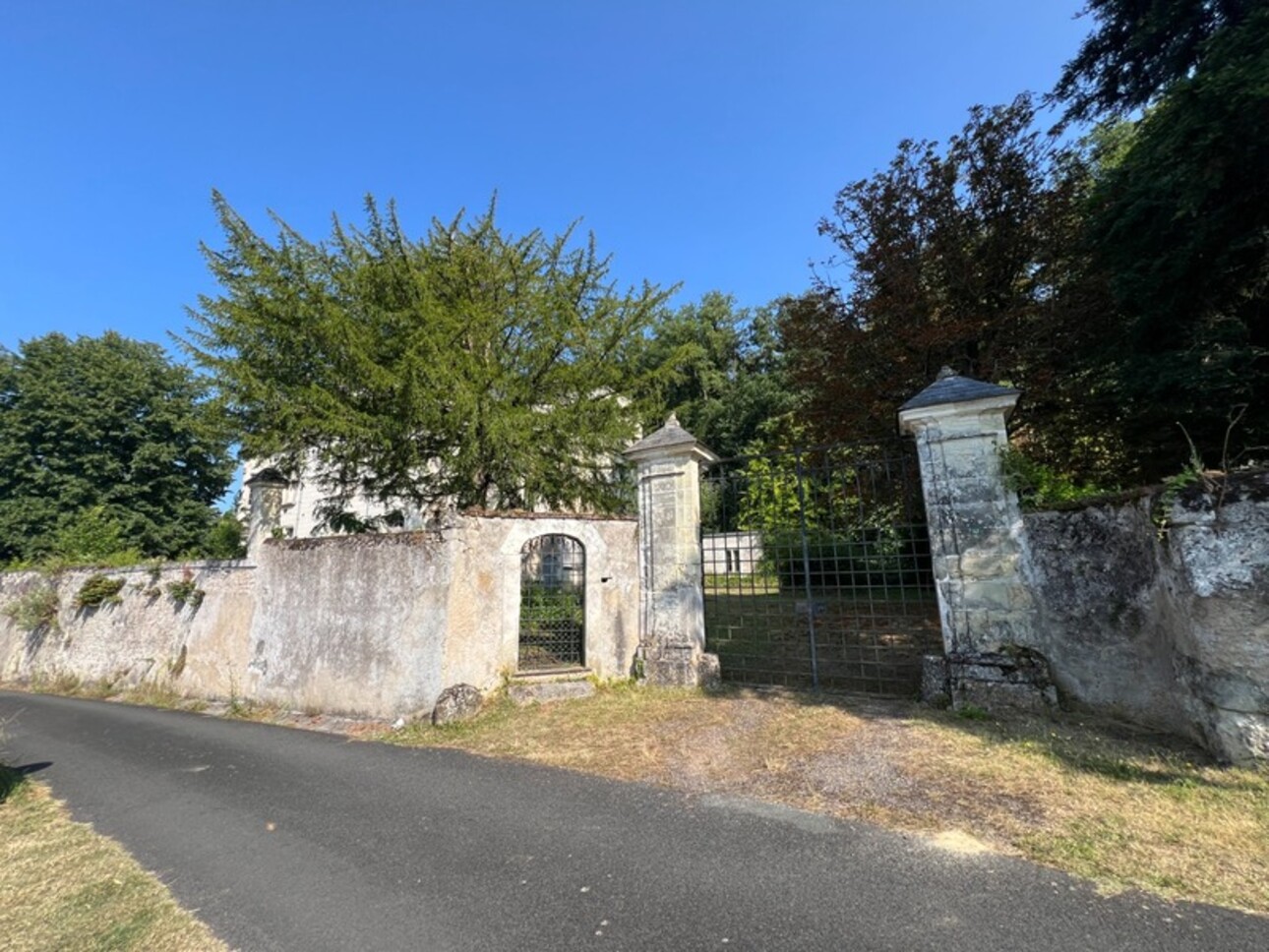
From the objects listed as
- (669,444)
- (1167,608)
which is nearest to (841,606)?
(669,444)

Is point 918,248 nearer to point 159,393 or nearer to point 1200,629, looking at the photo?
point 1200,629

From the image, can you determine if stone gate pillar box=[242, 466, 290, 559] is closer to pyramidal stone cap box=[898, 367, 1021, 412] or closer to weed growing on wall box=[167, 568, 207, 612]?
weed growing on wall box=[167, 568, 207, 612]

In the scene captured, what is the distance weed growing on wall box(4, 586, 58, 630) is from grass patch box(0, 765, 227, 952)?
13.7 metres

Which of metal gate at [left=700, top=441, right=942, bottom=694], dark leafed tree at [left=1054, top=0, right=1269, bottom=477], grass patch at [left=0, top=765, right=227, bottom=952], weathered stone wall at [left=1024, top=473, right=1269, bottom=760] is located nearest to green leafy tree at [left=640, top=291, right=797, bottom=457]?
metal gate at [left=700, top=441, right=942, bottom=694]

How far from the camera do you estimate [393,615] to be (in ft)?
23.1

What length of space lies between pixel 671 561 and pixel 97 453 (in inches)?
1034

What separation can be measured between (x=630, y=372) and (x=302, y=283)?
5.66m

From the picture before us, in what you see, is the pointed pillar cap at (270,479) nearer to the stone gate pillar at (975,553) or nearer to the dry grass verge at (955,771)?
the dry grass verge at (955,771)

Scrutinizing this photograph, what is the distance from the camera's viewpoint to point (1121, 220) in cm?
646

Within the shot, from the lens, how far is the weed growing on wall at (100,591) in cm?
1241

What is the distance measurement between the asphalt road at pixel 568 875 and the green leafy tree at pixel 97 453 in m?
20.4

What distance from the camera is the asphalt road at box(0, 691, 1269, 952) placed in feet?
Result: 7.89

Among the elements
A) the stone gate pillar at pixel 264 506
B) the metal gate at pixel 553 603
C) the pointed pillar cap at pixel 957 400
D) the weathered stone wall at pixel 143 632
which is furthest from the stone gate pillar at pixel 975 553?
the weathered stone wall at pixel 143 632

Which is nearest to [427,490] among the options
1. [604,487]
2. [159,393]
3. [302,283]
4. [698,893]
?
[604,487]
